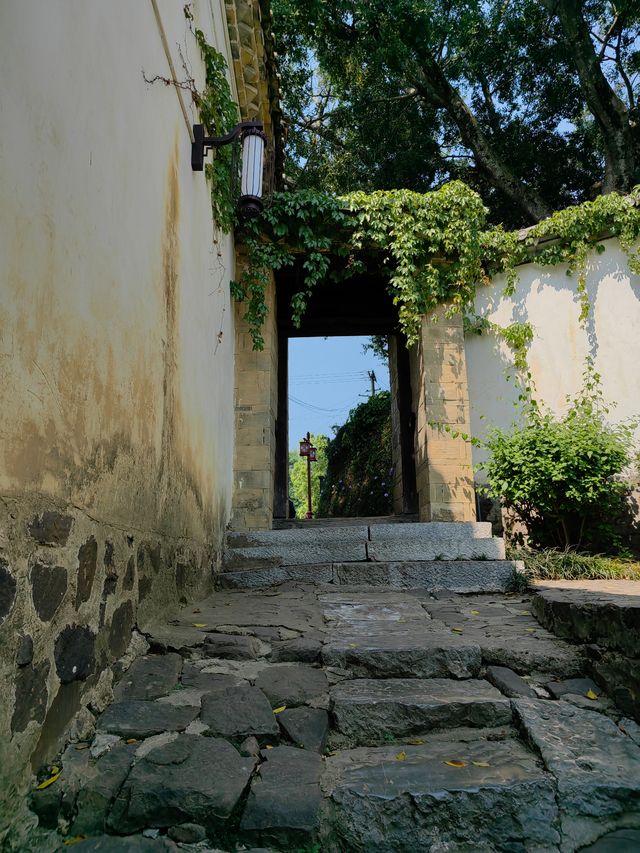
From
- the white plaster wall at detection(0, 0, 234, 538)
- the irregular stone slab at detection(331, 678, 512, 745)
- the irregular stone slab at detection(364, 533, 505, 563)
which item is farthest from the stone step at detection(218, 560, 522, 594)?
the irregular stone slab at detection(331, 678, 512, 745)

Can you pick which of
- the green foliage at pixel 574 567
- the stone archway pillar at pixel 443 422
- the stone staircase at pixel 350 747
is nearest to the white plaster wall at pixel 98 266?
the stone staircase at pixel 350 747

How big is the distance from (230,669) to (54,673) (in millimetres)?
862

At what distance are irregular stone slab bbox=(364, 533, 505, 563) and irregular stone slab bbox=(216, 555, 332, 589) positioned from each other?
24cm

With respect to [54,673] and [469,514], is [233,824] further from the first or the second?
[469,514]

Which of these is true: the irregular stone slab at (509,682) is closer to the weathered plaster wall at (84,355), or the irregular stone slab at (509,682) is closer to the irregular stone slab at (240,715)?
the irregular stone slab at (240,715)

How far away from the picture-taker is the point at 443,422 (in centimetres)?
550

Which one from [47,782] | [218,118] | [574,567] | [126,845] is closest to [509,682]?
[126,845]

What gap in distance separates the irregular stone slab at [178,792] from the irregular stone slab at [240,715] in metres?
0.17

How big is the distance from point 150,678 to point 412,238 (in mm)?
4508

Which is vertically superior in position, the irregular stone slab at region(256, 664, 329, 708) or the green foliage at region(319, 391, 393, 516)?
the green foliage at region(319, 391, 393, 516)

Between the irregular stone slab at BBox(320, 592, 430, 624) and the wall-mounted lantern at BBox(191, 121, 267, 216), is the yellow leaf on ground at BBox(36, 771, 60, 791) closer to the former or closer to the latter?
the irregular stone slab at BBox(320, 592, 430, 624)

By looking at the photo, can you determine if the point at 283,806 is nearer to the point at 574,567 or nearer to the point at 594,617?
the point at 594,617

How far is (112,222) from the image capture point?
214 cm

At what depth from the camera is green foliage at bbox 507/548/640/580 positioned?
14.3ft
